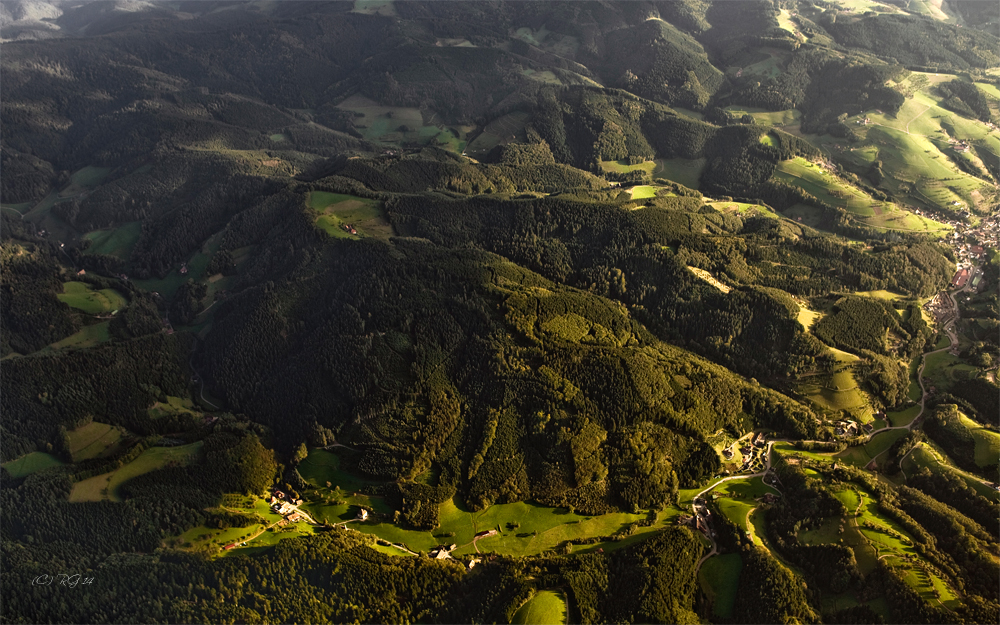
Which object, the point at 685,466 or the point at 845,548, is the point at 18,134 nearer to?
the point at 685,466

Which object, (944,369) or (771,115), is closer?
(944,369)

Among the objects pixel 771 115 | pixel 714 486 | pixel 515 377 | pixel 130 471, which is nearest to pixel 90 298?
pixel 130 471

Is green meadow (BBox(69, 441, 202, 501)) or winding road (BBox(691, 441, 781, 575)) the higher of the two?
winding road (BBox(691, 441, 781, 575))

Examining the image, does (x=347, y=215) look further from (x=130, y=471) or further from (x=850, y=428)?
(x=850, y=428)

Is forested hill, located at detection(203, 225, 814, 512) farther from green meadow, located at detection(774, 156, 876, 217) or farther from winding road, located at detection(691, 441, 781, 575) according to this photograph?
green meadow, located at detection(774, 156, 876, 217)

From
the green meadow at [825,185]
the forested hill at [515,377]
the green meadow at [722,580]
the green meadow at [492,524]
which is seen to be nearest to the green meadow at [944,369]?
the forested hill at [515,377]

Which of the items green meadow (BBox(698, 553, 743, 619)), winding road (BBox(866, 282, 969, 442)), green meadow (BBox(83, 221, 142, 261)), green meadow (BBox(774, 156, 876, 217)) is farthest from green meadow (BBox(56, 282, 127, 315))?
green meadow (BBox(774, 156, 876, 217))

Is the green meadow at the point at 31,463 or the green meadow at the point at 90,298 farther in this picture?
the green meadow at the point at 90,298

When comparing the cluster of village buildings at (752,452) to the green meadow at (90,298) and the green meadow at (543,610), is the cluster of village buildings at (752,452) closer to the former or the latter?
the green meadow at (543,610)

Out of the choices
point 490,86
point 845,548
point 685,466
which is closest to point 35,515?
point 685,466
